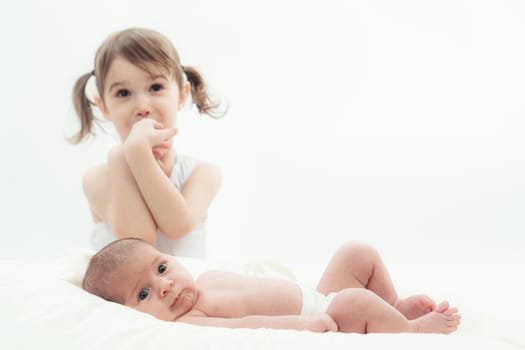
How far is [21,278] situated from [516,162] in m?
2.14

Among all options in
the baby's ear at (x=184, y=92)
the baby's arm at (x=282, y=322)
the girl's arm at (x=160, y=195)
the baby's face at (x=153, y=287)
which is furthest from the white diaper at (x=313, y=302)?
the baby's ear at (x=184, y=92)

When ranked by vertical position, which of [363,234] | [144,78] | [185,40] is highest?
[185,40]

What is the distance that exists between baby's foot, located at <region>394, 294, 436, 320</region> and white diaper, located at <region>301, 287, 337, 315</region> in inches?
7.3

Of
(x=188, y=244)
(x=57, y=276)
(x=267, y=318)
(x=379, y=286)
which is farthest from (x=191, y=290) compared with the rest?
(x=188, y=244)

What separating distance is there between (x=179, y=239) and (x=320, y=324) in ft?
3.20

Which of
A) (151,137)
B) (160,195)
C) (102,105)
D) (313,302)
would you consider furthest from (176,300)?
(102,105)

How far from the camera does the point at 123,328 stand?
124 centimetres

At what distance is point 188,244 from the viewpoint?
7.39ft

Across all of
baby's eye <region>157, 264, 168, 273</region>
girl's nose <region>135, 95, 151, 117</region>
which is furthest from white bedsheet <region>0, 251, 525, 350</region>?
girl's nose <region>135, 95, 151, 117</region>

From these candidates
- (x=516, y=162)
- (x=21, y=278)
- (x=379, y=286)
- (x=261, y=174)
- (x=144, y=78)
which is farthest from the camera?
(x=261, y=174)

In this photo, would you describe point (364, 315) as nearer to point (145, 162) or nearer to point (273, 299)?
point (273, 299)

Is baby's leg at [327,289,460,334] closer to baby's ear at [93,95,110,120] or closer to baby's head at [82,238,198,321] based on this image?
baby's head at [82,238,198,321]

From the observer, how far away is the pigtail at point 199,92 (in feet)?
8.22

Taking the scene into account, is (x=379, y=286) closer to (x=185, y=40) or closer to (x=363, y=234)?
(x=363, y=234)
